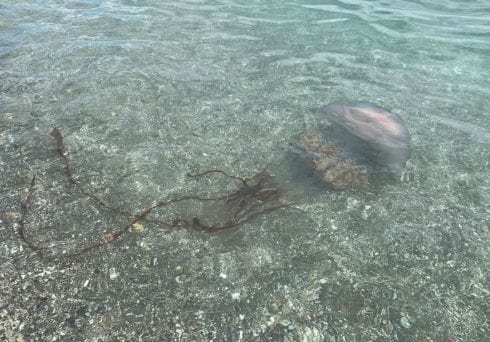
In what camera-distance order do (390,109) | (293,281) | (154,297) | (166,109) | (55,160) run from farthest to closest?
(390,109) → (166,109) → (55,160) → (293,281) → (154,297)

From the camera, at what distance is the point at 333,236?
5414 mm

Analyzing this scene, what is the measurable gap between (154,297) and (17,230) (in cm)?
220

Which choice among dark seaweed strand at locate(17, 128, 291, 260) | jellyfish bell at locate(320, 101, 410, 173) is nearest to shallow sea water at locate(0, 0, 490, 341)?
dark seaweed strand at locate(17, 128, 291, 260)

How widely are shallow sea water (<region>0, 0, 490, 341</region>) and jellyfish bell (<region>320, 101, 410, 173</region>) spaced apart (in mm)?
292

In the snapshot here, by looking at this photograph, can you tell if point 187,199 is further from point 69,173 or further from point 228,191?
point 69,173

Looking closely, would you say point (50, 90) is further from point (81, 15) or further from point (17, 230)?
point (81, 15)

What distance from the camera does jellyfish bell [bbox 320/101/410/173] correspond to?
6852 millimetres

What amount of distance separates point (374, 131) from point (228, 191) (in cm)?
335

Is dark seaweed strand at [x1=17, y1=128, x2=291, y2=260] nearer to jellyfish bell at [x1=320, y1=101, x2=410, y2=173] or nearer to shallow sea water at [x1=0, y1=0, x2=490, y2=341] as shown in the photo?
shallow sea water at [x1=0, y1=0, x2=490, y2=341]

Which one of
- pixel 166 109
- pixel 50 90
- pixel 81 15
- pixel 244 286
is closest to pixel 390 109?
pixel 166 109

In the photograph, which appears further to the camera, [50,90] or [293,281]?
[50,90]

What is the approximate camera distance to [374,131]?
734 centimetres

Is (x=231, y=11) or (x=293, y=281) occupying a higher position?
(x=231, y=11)

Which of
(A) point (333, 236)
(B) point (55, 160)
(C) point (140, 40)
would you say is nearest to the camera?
(A) point (333, 236)
